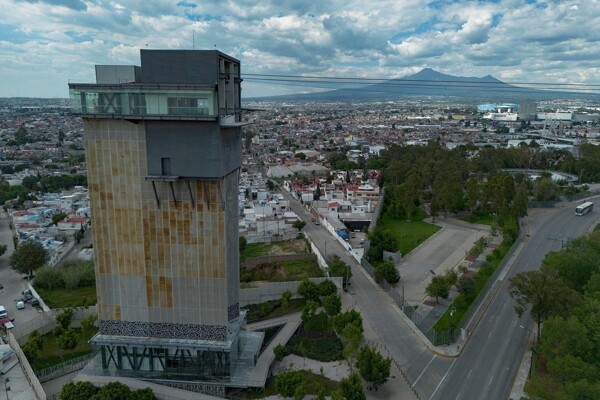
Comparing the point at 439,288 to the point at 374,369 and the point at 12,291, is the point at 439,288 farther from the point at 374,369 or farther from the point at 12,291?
the point at 12,291

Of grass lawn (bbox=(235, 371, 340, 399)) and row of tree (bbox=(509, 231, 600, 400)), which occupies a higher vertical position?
row of tree (bbox=(509, 231, 600, 400))

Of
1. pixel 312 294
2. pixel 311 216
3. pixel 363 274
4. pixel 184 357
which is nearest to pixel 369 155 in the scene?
pixel 311 216

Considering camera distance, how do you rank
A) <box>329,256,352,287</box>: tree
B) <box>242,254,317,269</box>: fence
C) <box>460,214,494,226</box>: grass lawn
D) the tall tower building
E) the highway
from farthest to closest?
<box>460,214,494,226</box>: grass lawn → <box>242,254,317,269</box>: fence → <box>329,256,352,287</box>: tree → the highway → the tall tower building

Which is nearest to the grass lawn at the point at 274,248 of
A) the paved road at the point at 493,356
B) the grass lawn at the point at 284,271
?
the grass lawn at the point at 284,271

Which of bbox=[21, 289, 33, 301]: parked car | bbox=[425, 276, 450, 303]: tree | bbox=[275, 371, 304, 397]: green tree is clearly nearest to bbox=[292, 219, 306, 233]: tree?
bbox=[425, 276, 450, 303]: tree

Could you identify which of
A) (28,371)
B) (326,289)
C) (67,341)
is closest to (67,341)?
(67,341)

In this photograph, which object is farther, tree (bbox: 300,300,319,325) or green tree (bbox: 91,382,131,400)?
tree (bbox: 300,300,319,325)

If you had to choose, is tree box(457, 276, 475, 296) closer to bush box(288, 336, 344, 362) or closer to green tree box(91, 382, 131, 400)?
bush box(288, 336, 344, 362)

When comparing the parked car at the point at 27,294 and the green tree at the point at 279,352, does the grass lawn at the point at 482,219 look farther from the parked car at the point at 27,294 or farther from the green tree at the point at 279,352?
the parked car at the point at 27,294
